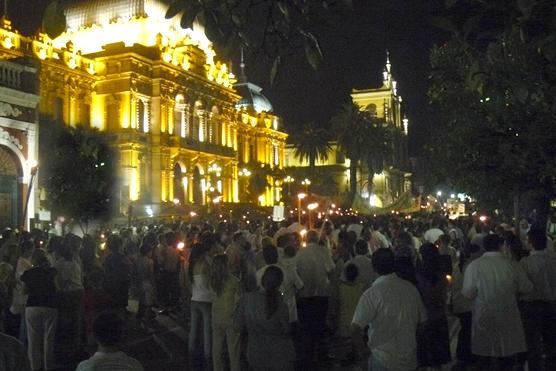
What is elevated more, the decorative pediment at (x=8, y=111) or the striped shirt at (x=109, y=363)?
the decorative pediment at (x=8, y=111)

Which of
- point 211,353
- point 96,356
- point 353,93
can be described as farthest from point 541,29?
point 353,93

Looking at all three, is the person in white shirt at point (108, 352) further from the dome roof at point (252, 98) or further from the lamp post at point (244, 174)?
the dome roof at point (252, 98)

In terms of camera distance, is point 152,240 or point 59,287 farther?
point 152,240

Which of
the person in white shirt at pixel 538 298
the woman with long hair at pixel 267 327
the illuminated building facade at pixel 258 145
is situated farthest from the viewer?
the illuminated building facade at pixel 258 145

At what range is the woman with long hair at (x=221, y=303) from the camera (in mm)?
8391

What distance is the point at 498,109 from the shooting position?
6.88m

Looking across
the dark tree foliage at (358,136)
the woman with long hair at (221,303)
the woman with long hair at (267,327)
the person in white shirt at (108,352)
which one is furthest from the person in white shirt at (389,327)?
the dark tree foliage at (358,136)

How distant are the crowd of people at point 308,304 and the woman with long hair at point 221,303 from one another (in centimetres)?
2

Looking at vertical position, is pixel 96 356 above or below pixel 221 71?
below

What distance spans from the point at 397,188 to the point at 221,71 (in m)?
47.9

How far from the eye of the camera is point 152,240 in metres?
14.1

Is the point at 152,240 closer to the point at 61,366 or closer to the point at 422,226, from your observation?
the point at 61,366

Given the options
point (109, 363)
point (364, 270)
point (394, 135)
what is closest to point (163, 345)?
point (364, 270)

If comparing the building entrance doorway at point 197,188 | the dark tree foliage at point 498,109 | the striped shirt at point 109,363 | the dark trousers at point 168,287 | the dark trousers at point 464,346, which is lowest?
the dark trousers at point 464,346
